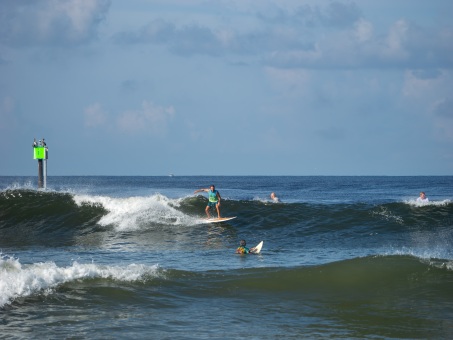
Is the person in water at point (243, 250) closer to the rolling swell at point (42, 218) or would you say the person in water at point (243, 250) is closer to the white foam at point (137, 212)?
the rolling swell at point (42, 218)

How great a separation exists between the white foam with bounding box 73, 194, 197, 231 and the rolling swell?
55 cm

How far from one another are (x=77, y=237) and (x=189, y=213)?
23.8 feet

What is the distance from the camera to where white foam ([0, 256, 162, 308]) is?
13727 mm

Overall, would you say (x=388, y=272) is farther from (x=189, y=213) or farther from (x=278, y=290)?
(x=189, y=213)

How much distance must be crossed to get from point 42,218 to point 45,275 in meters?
15.8

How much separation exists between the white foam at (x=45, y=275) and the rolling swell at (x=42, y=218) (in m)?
8.29

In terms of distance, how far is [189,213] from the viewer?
31547 millimetres

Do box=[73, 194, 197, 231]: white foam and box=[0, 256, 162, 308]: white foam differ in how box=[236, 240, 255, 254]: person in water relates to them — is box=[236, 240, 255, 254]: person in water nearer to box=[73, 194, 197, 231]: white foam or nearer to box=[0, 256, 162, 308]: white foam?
box=[0, 256, 162, 308]: white foam

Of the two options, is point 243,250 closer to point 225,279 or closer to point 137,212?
point 225,279

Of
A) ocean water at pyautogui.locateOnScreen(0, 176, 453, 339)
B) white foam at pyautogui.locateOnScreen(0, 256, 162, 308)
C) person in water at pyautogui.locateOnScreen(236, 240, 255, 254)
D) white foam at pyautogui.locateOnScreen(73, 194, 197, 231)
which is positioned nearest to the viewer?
ocean water at pyautogui.locateOnScreen(0, 176, 453, 339)

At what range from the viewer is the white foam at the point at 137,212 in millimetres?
28464

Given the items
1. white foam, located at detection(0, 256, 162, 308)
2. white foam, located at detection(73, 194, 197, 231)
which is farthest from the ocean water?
white foam, located at detection(73, 194, 197, 231)

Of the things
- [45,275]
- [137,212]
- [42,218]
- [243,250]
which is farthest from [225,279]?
[42,218]

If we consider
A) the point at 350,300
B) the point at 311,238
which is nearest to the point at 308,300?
the point at 350,300
